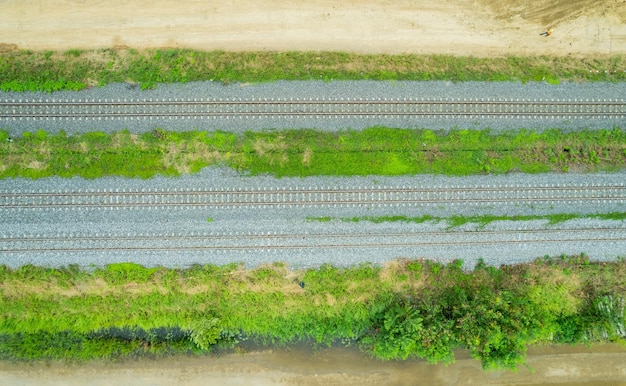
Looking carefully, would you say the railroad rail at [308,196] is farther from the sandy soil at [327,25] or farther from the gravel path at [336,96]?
the sandy soil at [327,25]

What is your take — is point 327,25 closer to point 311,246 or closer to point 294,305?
point 311,246

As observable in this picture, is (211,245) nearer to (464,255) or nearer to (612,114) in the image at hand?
(464,255)

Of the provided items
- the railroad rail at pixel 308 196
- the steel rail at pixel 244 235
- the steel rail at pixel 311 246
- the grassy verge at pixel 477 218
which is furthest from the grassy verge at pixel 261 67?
the steel rail at pixel 311 246

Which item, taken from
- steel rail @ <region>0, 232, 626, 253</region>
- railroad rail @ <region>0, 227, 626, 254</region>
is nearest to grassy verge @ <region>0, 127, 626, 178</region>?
railroad rail @ <region>0, 227, 626, 254</region>

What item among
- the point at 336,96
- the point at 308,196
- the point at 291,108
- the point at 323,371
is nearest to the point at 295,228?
the point at 308,196

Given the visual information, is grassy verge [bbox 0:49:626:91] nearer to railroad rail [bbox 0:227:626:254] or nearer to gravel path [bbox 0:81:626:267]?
gravel path [bbox 0:81:626:267]

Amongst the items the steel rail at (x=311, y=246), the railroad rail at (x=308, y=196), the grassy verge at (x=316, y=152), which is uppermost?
the grassy verge at (x=316, y=152)
